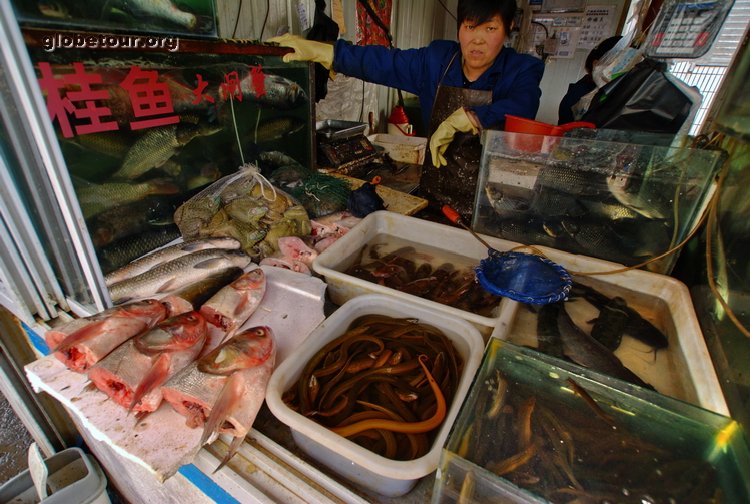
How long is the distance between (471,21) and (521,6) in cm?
569

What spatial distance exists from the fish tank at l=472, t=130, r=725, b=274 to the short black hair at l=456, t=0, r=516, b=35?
0.98 m

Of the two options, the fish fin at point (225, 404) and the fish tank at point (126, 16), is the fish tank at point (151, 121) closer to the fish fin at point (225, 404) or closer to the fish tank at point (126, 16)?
the fish tank at point (126, 16)

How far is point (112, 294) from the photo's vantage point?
180 cm

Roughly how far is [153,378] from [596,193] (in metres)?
2.37

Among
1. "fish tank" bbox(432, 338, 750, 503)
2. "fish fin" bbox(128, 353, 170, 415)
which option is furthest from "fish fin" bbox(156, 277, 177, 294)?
"fish tank" bbox(432, 338, 750, 503)

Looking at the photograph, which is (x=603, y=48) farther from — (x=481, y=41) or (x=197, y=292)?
(x=197, y=292)

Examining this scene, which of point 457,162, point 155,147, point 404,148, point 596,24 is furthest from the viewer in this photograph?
point 596,24

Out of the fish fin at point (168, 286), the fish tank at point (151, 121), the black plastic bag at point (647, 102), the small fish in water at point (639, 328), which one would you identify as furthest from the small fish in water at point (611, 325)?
the fish tank at point (151, 121)

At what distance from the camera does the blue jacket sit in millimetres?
2680

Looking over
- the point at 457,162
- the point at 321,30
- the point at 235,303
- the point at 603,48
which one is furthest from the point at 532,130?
the point at 603,48

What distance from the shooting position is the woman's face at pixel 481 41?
2564 millimetres

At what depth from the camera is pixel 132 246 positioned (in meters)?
2.18

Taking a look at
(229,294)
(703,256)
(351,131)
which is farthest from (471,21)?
(229,294)

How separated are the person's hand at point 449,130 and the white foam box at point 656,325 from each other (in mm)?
1081
